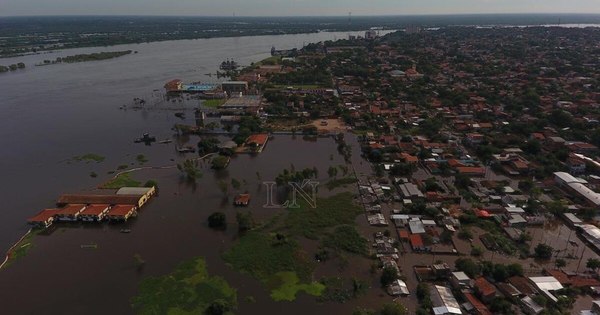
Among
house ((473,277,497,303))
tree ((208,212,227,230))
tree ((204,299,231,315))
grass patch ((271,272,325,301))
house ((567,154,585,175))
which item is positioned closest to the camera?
tree ((204,299,231,315))

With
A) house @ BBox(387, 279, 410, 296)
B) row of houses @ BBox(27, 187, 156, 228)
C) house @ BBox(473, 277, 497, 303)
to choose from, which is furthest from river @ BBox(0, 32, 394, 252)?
house @ BBox(473, 277, 497, 303)

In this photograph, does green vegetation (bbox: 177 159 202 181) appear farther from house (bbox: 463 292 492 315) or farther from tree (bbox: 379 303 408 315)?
house (bbox: 463 292 492 315)

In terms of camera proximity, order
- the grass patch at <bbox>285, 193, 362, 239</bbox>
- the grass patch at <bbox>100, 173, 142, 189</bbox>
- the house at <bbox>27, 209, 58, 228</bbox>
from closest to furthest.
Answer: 1. the grass patch at <bbox>285, 193, 362, 239</bbox>
2. the house at <bbox>27, 209, 58, 228</bbox>
3. the grass patch at <bbox>100, 173, 142, 189</bbox>

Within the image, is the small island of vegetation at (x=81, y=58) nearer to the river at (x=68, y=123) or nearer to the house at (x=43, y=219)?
the river at (x=68, y=123)

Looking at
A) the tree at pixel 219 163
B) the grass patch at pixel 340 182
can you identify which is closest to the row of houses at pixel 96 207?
the tree at pixel 219 163

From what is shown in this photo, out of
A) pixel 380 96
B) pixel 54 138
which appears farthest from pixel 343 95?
pixel 54 138

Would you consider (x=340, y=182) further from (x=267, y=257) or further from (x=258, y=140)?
(x=258, y=140)

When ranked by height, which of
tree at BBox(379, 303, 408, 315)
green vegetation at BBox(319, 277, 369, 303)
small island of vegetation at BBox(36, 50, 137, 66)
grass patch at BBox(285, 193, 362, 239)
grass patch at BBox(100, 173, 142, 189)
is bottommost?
green vegetation at BBox(319, 277, 369, 303)
